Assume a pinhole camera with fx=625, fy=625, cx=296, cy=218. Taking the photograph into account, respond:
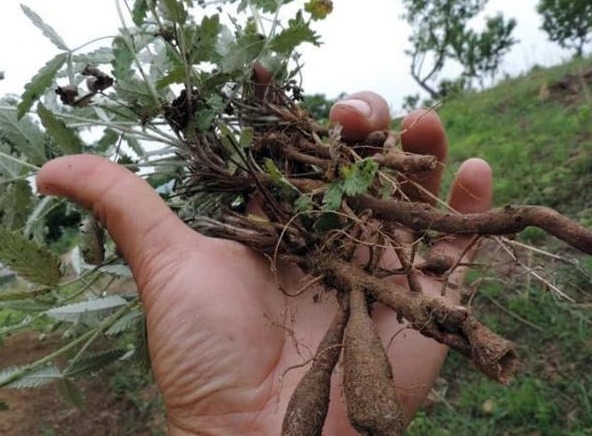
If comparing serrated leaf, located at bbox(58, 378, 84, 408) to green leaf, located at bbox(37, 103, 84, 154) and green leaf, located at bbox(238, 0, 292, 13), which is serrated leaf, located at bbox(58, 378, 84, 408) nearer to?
green leaf, located at bbox(37, 103, 84, 154)

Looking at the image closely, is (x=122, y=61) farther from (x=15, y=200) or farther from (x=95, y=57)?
(x=15, y=200)

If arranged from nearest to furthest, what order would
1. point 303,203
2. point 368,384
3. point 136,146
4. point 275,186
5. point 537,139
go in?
1. point 368,384
2. point 303,203
3. point 275,186
4. point 136,146
5. point 537,139

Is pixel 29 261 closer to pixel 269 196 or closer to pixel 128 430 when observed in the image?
pixel 269 196

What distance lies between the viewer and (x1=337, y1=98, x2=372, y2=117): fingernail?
141 cm

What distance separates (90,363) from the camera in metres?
1.23

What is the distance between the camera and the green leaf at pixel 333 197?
1066mm

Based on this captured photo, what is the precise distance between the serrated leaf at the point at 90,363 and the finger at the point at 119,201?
0.76 feet

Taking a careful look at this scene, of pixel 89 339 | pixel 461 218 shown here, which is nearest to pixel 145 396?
pixel 89 339

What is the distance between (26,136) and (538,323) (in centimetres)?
198

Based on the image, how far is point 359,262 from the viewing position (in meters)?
1.14

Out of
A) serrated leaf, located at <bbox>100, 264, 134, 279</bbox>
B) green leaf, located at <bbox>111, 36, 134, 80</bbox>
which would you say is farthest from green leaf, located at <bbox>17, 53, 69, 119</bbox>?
serrated leaf, located at <bbox>100, 264, 134, 279</bbox>

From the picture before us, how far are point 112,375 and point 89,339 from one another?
1982 millimetres

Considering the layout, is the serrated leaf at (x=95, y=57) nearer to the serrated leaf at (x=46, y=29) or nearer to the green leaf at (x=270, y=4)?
the serrated leaf at (x=46, y=29)

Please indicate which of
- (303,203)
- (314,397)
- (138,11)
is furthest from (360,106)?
(314,397)
